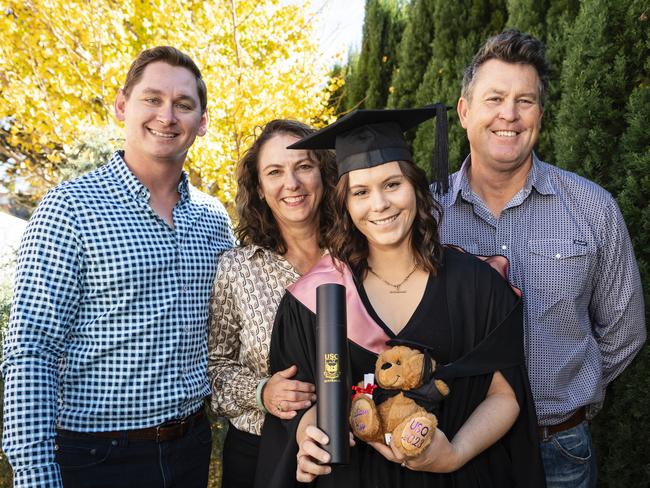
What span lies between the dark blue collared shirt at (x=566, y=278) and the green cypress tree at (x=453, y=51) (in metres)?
2.92

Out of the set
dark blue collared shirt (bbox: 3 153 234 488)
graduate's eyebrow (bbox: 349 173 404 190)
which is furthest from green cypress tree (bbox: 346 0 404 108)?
graduate's eyebrow (bbox: 349 173 404 190)

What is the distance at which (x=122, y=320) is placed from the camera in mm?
2408

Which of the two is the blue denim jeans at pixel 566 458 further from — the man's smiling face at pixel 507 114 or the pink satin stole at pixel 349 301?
the man's smiling face at pixel 507 114

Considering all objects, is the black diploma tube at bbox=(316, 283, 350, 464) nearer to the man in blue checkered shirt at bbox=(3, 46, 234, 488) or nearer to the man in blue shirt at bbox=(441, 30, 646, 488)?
the man in blue checkered shirt at bbox=(3, 46, 234, 488)

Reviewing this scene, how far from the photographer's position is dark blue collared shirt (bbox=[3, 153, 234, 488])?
2145 mm

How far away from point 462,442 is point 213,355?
125 cm

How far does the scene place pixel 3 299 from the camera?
14.1 feet

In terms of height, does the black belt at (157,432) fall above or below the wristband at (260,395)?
below

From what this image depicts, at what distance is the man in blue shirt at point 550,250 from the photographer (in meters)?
2.64

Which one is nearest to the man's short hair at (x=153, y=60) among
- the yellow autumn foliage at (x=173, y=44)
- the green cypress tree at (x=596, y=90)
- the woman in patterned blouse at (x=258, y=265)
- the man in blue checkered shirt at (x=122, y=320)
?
the man in blue checkered shirt at (x=122, y=320)

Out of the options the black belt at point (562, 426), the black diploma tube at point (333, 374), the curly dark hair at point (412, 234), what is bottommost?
the black belt at point (562, 426)

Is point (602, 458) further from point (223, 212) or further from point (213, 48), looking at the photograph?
point (213, 48)

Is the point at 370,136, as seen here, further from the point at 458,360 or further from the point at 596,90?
the point at 596,90

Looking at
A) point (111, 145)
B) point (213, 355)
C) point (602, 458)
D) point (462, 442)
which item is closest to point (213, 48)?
point (111, 145)
